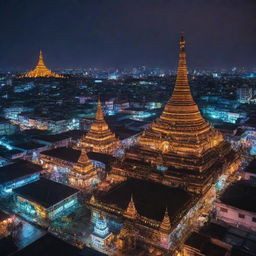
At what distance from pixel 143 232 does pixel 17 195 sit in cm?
1502

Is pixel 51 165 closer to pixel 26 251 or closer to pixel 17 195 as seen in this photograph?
pixel 17 195

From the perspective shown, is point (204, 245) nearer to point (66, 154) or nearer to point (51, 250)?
point (51, 250)

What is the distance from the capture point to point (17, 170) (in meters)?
33.9

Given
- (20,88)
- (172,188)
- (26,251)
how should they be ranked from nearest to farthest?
(26,251)
(172,188)
(20,88)

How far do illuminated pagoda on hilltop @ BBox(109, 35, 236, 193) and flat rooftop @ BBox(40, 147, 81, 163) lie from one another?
8.81 metres

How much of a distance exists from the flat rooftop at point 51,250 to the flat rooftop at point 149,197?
6066mm

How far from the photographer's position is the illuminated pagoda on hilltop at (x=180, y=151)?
2836cm

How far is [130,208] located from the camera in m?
22.8

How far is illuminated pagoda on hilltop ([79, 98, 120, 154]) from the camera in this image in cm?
4244

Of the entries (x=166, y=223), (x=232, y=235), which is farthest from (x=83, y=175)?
(x=232, y=235)

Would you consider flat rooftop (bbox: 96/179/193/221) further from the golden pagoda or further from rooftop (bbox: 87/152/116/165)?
rooftop (bbox: 87/152/116/165)

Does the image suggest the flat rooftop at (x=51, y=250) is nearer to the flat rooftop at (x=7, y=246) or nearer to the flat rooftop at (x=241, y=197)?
the flat rooftop at (x=7, y=246)

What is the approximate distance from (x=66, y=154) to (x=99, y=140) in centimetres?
596

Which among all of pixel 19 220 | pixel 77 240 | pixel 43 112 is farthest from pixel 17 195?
pixel 43 112
